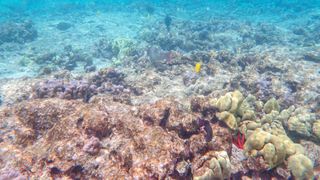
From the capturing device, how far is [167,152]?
3840 millimetres

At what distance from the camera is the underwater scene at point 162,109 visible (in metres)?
4.00

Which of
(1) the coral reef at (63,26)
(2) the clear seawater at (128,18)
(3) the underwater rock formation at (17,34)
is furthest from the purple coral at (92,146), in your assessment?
(1) the coral reef at (63,26)

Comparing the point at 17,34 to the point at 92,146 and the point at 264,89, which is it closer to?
the point at 264,89

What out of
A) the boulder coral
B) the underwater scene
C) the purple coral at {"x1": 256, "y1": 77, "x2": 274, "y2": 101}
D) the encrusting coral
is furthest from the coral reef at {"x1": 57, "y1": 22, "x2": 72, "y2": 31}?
the boulder coral

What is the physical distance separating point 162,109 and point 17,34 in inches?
818

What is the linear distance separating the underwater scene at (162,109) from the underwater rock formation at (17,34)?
0.14m

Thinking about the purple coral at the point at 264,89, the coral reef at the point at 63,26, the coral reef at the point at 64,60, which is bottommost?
the coral reef at the point at 63,26

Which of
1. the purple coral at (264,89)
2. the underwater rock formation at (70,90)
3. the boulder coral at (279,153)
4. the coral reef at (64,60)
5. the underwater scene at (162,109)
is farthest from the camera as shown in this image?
the coral reef at (64,60)

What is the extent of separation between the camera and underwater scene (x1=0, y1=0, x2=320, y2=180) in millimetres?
4004

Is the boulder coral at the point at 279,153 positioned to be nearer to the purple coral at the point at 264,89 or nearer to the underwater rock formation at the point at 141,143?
the underwater rock formation at the point at 141,143

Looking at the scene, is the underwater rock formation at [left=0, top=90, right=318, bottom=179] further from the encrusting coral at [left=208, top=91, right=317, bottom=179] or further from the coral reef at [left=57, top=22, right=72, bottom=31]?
the coral reef at [left=57, top=22, right=72, bottom=31]

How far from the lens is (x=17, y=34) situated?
856 inches

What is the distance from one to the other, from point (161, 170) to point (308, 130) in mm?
4484

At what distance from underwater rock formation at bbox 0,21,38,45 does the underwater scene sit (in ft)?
0.47
